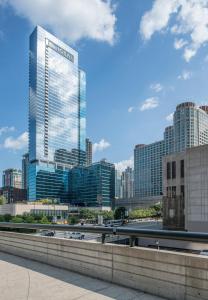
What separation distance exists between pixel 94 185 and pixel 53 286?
591ft

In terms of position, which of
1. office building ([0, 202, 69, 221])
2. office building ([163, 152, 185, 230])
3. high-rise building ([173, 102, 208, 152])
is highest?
high-rise building ([173, 102, 208, 152])

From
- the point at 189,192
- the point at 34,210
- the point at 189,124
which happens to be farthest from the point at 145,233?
the point at 189,124

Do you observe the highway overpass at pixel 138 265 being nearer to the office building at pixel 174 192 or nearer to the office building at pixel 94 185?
the office building at pixel 174 192

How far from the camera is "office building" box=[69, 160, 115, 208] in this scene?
184125mm

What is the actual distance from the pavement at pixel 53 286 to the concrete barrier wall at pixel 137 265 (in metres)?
0.19

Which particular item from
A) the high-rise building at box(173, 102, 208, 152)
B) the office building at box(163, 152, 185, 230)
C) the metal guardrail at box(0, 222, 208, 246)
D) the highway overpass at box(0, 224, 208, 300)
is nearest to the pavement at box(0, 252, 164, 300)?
the highway overpass at box(0, 224, 208, 300)

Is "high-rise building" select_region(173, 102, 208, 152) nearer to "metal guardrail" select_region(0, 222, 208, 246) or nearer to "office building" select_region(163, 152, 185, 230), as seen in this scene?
"office building" select_region(163, 152, 185, 230)

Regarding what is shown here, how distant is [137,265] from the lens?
6414mm

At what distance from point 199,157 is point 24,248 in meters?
52.4

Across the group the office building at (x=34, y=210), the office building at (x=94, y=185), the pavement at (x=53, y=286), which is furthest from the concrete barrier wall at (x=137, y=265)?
the office building at (x=94, y=185)

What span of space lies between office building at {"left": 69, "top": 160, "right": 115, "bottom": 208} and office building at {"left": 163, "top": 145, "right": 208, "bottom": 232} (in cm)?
11100

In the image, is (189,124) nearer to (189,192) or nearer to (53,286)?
(189,192)

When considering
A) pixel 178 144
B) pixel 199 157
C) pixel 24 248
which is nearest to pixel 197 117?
pixel 178 144

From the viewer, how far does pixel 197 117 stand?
17712cm
